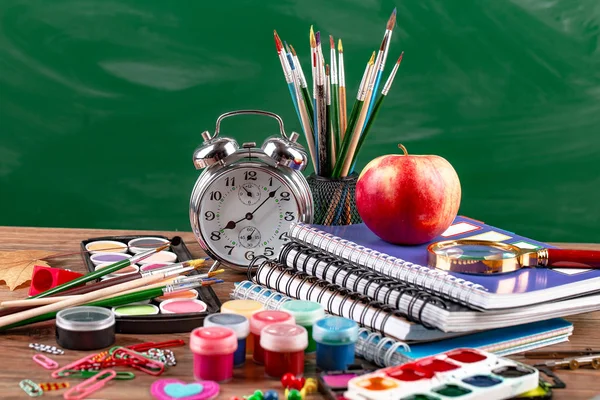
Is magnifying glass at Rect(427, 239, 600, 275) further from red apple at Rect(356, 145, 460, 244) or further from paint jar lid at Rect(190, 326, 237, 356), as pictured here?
paint jar lid at Rect(190, 326, 237, 356)

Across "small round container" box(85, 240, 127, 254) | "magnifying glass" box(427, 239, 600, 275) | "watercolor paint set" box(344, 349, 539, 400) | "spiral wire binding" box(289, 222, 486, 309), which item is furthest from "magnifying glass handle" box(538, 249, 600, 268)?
"small round container" box(85, 240, 127, 254)

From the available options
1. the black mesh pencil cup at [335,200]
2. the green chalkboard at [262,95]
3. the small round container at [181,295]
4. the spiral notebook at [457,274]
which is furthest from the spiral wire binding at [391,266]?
the green chalkboard at [262,95]

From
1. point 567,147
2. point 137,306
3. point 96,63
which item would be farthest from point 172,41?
point 137,306

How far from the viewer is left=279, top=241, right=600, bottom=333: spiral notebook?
3.58 feet

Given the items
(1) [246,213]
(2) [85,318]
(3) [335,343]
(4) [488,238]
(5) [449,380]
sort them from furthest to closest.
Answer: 1. (1) [246,213]
2. (4) [488,238]
3. (2) [85,318]
4. (3) [335,343]
5. (5) [449,380]

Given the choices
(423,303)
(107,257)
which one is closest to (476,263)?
(423,303)

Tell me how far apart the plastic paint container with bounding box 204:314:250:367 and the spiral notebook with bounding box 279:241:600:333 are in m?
0.20

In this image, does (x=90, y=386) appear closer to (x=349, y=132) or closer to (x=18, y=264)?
(x=18, y=264)

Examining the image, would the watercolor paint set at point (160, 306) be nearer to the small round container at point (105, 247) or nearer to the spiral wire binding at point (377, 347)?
the small round container at point (105, 247)

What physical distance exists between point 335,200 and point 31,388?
698 millimetres

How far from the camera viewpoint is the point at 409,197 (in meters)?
1.38

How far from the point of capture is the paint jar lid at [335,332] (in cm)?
105

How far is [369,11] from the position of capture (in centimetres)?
238

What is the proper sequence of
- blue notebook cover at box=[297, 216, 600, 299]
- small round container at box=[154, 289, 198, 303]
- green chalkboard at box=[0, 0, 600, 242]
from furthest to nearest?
green chalkboard at box=[0, 0, 600, 242] → small round container at box=[154, 289, 198, 303] → blue notebook cover at box=[297, 216, 600, 299]
